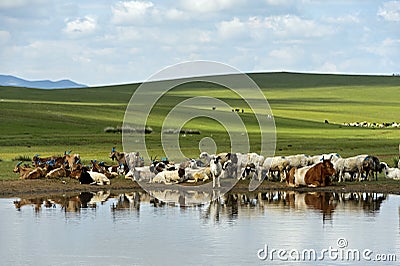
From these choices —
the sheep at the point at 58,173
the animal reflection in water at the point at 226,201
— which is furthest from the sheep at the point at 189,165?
the sheep at the point at 58,173

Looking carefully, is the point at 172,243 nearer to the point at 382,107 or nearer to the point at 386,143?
the point at 386,143

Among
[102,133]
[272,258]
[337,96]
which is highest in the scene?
[337,96]

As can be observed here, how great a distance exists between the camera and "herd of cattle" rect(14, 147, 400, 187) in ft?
99.1

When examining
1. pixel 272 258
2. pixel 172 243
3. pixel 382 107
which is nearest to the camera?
pixel 272 258

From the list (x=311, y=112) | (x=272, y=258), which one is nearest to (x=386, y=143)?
(x=272, y=258)

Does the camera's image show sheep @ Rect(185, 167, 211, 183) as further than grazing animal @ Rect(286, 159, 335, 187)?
Yes

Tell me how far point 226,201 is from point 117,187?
5.34m

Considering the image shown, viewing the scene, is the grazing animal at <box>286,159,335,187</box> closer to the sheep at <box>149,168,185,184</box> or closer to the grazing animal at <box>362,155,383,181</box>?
the grazing animal at <box>362,155,383,181</box>

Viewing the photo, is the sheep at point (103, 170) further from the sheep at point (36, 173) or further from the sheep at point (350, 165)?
the sheep at point (350, 165)

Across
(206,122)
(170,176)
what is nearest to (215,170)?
(170,176)

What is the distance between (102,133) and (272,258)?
4106cm

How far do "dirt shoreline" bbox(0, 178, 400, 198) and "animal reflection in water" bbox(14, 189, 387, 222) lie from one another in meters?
0.82

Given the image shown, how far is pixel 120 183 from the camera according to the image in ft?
101

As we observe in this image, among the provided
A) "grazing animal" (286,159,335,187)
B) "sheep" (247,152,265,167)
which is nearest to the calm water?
"grazing animal" (286,159,335,187)
